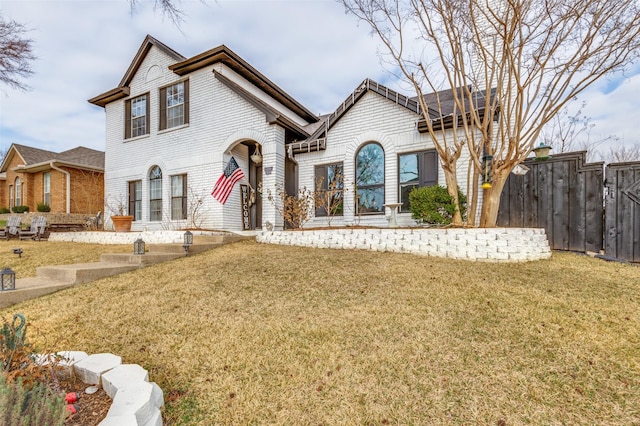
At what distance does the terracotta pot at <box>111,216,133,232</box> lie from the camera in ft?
33.5

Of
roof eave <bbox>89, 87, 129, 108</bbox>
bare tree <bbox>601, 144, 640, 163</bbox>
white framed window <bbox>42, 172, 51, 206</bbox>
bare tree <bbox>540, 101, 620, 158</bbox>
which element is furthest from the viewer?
bare tree <bbox>601, 144, 640, 163</bbox>

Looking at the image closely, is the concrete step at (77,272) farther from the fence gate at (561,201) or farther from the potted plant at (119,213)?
the fence gate at (561,201)

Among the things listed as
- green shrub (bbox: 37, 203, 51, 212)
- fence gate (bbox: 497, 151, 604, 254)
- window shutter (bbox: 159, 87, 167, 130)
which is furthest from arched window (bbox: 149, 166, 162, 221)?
fence gate (bbox: 497, 151, 604, 254)

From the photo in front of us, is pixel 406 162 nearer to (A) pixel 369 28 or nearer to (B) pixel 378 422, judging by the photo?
(A) pixel 369 28

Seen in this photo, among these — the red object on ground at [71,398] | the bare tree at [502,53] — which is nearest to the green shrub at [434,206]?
the bare tree at [502,53]

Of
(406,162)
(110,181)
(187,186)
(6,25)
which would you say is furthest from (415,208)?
(6,25)

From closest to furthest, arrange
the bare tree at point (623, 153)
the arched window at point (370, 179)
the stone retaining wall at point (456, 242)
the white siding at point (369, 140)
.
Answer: the stone retaining wall at point (456, 242) < the white siding at point (369, 140) < the arched window at point (370, 179) < the bare tree at point (623, 153)

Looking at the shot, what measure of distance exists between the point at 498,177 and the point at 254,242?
242 inches

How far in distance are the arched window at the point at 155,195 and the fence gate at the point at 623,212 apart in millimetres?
12719

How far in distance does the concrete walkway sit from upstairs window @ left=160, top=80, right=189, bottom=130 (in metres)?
5.61

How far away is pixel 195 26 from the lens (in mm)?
4414

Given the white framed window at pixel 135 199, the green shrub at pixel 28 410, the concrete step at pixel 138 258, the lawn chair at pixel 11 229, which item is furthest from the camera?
the white framed window at pixel 135 199

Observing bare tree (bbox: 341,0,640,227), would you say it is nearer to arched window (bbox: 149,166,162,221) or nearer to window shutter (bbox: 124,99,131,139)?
arched window (bbox: 149,166,162,221)

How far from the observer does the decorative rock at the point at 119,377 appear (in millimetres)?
1992
